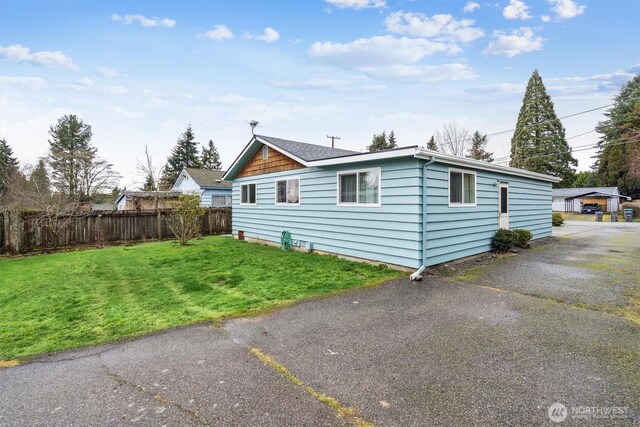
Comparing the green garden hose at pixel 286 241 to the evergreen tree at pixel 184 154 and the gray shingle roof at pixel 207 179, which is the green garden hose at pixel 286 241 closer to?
the gray shingle roof at pixel 207 179

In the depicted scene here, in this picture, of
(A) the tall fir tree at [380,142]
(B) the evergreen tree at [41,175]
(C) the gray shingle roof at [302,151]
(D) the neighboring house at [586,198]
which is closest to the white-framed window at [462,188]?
(C) the gray shingle roof at [302,151]

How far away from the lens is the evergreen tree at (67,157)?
26.8 m

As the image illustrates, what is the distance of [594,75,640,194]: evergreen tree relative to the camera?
35281mm

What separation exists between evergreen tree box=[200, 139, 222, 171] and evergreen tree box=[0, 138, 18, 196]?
20.0m

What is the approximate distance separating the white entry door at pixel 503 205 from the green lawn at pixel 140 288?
15.8 ft

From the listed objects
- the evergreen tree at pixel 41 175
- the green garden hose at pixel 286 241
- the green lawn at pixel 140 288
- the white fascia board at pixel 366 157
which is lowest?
the green lawn at pixel 140 288

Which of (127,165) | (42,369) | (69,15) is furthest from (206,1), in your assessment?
(127,165)

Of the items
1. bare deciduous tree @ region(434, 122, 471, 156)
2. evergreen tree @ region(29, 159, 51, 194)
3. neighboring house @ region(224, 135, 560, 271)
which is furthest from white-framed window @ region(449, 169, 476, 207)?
evergreen tree @ region(29, 159, 51, 194)

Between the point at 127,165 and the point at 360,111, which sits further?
the point at 127,165

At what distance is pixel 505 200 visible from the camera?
32.2 feet

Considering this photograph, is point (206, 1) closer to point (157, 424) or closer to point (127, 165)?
point (157, 424)

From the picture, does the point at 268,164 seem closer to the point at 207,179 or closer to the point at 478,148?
the point at 207,179

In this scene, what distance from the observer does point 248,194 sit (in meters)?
12.8

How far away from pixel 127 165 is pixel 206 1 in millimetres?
25547
